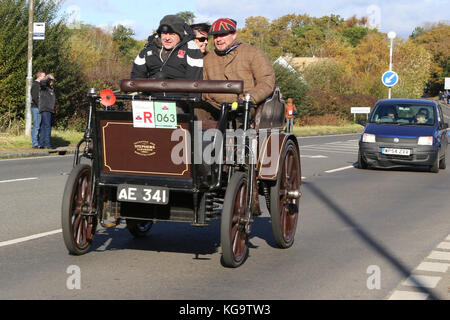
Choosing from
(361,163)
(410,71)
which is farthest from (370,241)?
(410,71)

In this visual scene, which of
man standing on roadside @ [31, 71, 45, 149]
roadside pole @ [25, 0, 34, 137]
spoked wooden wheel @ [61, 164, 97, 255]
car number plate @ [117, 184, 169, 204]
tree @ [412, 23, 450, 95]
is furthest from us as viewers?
tree @ [412, 23, 450, 95]

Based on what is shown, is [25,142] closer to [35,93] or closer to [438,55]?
[35,93]

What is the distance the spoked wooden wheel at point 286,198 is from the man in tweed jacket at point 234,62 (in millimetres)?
720

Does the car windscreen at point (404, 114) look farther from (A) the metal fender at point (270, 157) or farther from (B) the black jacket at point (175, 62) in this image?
(B) the black jacket at point (175, 62)

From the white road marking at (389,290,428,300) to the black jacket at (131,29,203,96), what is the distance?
9.08 ft

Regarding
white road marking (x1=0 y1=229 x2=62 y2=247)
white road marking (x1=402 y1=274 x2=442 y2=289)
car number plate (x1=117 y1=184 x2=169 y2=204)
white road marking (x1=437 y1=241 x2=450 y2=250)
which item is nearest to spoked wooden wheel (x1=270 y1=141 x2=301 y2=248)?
car number plate (x1=117 y1=184 x2=169 y2=204)

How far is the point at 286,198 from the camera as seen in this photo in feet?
24.9

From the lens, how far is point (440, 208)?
11.2 meters

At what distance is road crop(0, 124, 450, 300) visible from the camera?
5711 millimetres

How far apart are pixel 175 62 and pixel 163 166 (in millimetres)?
1225

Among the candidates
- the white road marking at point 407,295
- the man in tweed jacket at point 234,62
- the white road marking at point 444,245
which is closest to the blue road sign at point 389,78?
the white road marking at point 444,245

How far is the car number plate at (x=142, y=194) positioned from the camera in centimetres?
630

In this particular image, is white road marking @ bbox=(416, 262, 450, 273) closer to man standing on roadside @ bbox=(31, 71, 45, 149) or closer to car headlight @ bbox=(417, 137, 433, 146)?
car headlight @ bbox=(417, 137, 433, 146)

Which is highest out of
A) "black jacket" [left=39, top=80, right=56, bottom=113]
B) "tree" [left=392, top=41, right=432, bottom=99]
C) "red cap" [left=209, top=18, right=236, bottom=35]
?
"tree" [left=392, top=41, right=432, bottom=99]
